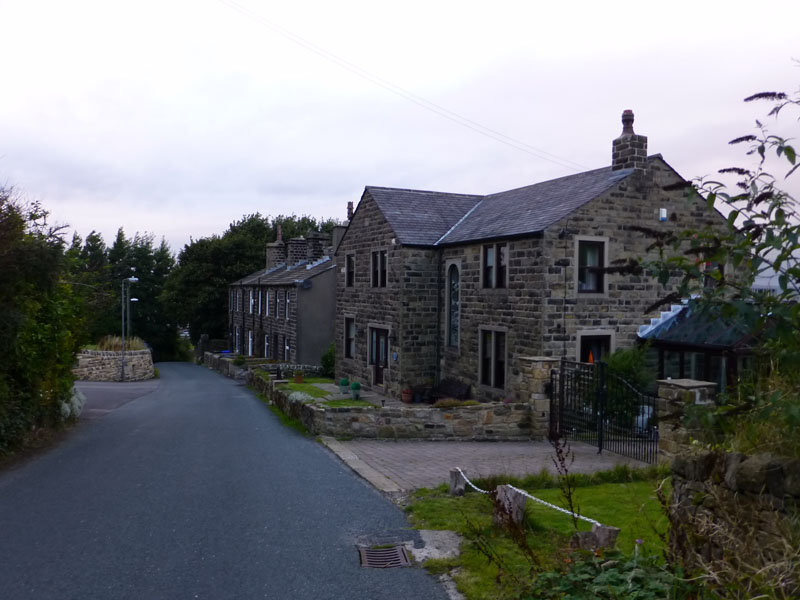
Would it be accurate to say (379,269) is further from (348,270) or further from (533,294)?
(533,294)

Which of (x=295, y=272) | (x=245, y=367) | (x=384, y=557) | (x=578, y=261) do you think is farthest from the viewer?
(x=295, y=272)

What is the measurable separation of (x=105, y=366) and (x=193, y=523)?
34.0 meters

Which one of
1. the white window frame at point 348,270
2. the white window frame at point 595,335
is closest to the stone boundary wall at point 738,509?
the white window frame at point 595,335

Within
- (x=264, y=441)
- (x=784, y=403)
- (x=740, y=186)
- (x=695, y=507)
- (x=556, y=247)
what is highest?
(x=556, y=247)

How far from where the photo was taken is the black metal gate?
1341 cm

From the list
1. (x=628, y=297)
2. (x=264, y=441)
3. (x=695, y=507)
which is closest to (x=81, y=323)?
(x=264, y=441)

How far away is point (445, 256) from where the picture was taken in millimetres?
23594

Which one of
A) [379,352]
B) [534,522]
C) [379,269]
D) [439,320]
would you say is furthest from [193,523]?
[379,269]

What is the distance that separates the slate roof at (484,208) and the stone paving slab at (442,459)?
6.78m

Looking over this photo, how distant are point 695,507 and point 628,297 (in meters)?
15.3

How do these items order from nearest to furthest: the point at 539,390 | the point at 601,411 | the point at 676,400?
the point at 676,400 → the point at 601,411 → the point at 539,390

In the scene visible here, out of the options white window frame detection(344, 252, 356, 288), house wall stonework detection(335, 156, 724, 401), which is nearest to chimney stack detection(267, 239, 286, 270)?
white window frame detection(344, 252, 356, 288)

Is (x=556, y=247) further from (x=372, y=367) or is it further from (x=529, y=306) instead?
(x=372, y=367)

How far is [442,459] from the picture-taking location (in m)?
13.4
